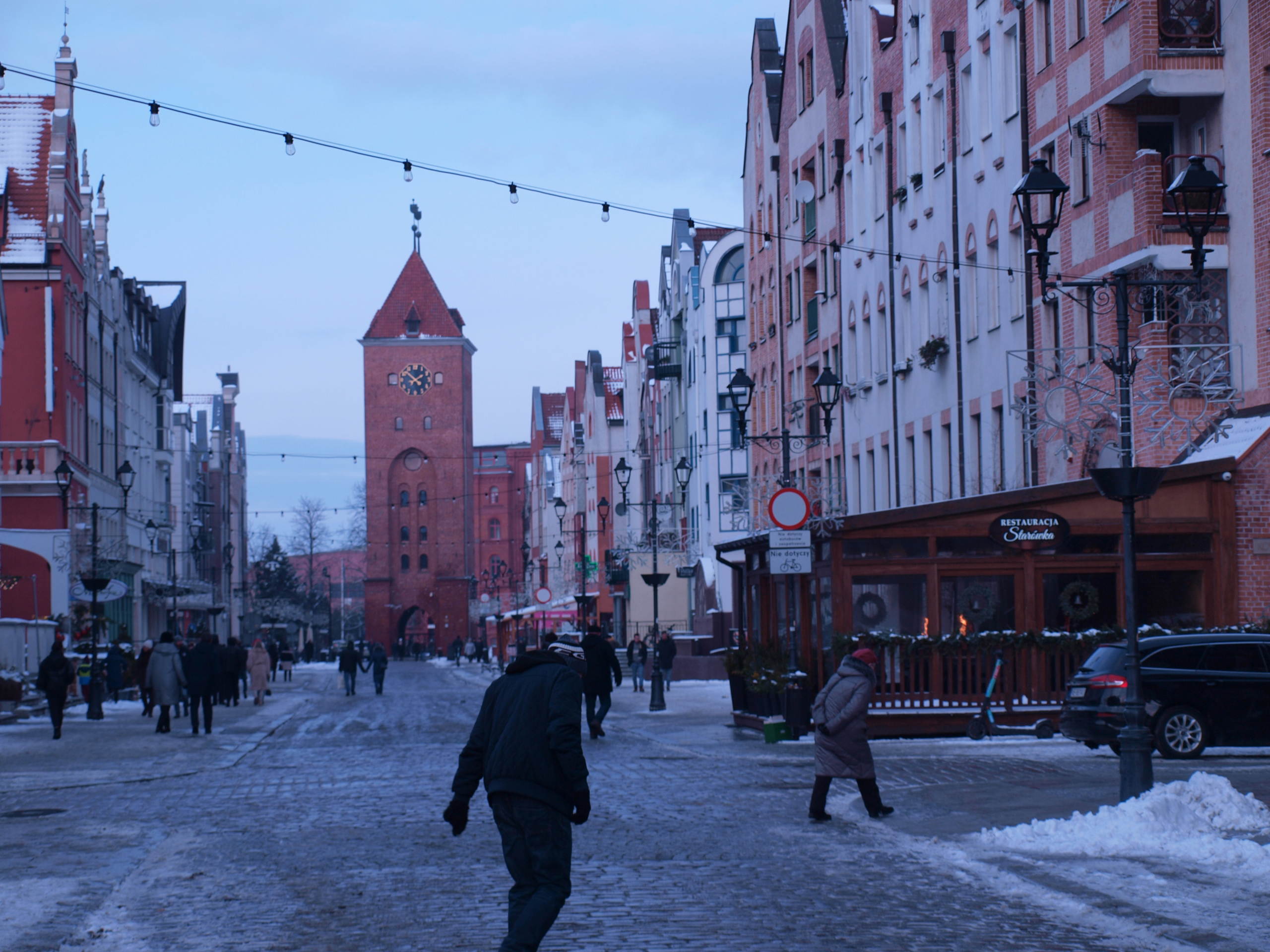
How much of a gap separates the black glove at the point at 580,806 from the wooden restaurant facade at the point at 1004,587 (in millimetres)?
16741

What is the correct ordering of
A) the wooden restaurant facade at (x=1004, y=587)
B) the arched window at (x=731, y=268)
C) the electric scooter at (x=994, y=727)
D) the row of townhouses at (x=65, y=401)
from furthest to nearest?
the arched window at (x=731, y=268) < the row of townhouses at (x=65, y=401) < the wooden restaurant facade at (x=1004, y=587) < the electric scooter at (x=994, y=727)

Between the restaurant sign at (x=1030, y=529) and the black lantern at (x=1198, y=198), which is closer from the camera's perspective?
the black lantern at (x=1198, y=198)

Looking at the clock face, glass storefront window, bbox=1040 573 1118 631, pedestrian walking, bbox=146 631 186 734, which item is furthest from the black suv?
the clock face

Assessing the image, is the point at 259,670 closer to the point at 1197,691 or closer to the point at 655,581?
the point at 655,581

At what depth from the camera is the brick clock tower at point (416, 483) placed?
5349 inches

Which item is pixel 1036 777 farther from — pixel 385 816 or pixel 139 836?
pixel 139 836

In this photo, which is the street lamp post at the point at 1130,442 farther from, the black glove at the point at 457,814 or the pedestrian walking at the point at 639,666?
the pedestrian walking at the point at 639,666

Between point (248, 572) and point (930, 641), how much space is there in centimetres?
11942

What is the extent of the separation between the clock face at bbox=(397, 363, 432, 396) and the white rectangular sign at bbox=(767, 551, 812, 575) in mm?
115997

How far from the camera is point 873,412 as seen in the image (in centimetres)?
4291

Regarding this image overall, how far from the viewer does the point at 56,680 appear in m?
30.3

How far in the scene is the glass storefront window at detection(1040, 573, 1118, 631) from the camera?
992 inches

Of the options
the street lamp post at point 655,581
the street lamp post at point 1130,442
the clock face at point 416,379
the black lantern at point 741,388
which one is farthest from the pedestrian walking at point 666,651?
the clock face at point 416,379

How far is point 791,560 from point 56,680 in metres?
13.7
